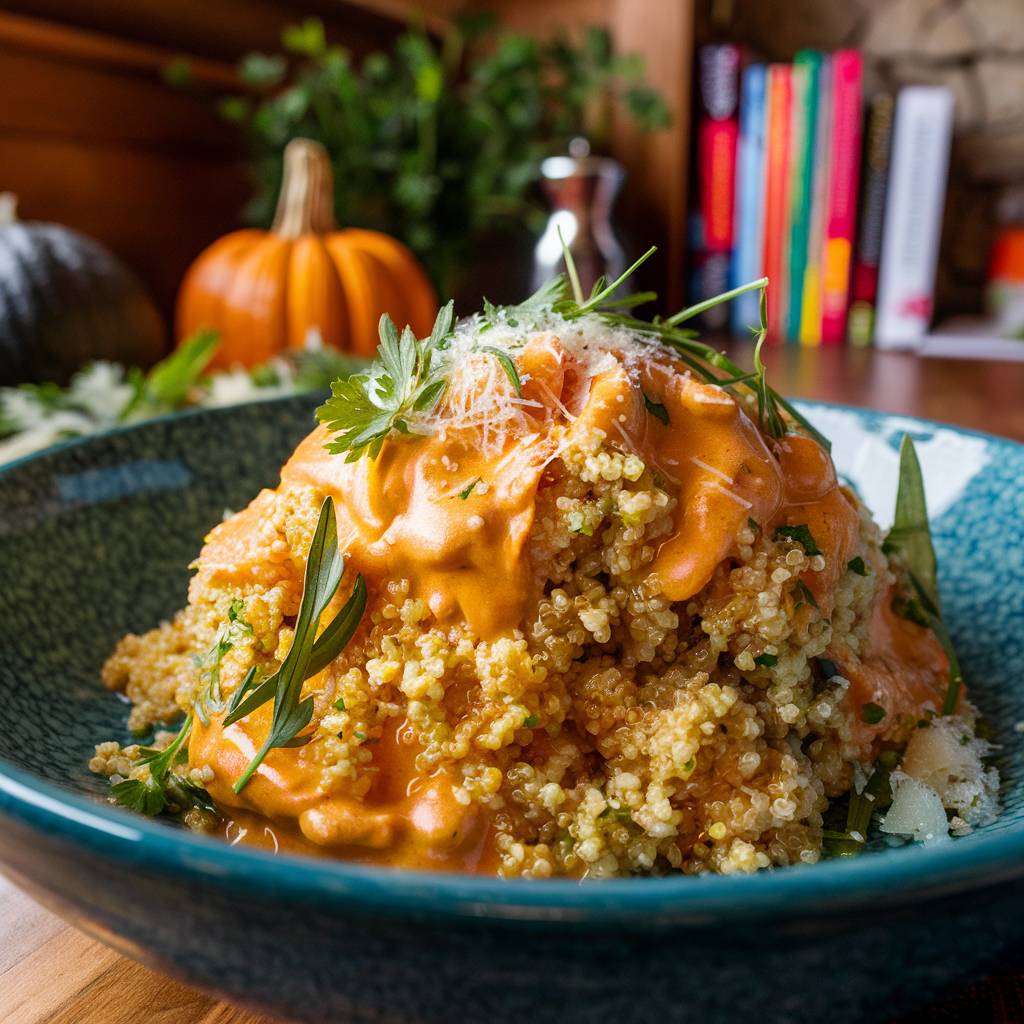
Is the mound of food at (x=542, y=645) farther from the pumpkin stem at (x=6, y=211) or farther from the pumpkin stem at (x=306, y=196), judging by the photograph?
the pumpkin stem at (x=306, y=196)

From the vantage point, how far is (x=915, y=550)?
1071mm

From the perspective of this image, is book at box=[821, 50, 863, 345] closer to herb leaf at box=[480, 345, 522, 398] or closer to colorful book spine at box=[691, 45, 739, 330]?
colorful book spine at box=[691, 45, 739, 330]

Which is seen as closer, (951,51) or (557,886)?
(557,886)

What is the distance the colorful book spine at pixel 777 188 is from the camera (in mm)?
3314

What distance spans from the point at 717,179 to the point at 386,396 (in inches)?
118

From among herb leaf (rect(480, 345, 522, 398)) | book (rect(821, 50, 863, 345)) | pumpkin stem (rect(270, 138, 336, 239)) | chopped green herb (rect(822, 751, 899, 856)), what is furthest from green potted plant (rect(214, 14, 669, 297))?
chopped green herb (rect(822, 751, 899, 856))

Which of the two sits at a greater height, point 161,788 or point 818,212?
point 818,212

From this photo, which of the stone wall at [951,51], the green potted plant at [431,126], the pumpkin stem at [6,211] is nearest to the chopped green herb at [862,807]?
the pumpkin stem at [6,211]

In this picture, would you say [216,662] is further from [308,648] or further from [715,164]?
[715,164]

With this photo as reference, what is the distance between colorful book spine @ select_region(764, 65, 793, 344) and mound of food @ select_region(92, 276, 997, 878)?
2571mm

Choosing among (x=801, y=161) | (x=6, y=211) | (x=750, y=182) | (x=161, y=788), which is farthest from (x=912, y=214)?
(x=161, y=788)

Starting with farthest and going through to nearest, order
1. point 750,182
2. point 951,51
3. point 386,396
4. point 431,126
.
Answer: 1. point 951,51
2. point 750,182
3. point 431,126
4. point 386,396

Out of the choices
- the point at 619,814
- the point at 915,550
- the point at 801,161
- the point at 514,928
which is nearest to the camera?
the point at 514,928

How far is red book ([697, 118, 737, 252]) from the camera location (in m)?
3.44
